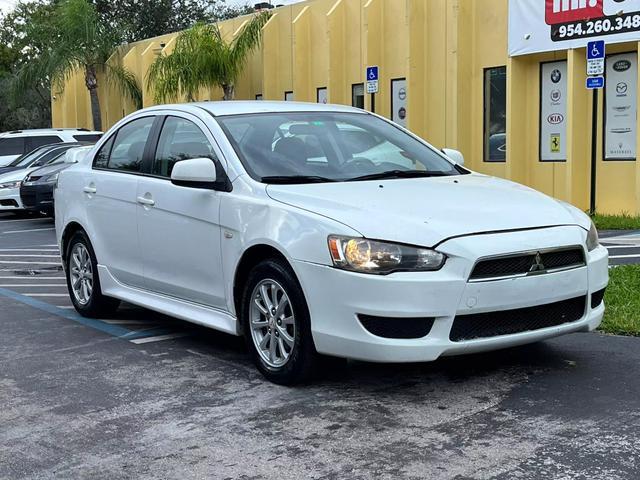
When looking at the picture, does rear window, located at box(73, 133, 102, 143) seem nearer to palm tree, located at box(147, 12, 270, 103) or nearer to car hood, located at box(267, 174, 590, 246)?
palm tree, located at box(147, 12, 270, 103)

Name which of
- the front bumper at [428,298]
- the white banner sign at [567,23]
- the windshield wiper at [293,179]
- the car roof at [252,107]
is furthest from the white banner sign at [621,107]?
the front bumper at [428,298]

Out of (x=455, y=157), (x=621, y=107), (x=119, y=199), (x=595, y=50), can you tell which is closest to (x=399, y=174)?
(x=455, y=157)

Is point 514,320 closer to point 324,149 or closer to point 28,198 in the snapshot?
point 324,149

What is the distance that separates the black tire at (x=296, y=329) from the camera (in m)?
5.26

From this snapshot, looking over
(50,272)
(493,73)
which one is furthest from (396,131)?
(493,73)

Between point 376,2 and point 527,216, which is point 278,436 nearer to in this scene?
point 527,216

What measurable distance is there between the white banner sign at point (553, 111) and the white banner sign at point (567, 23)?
25.8 inches

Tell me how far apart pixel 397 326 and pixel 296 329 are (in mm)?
666

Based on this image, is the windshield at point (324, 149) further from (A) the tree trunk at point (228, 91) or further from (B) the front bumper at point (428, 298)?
(A) the tree trunk at point (228, 91)

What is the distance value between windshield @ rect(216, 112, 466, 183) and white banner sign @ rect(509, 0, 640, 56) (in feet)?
30.9

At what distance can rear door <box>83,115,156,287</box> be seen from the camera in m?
6.98

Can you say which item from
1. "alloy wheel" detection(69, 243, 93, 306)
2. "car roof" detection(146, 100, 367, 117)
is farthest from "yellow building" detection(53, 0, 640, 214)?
"alloy wheel" detection(69, 243, 93, 306)

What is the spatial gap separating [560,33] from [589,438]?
12.8 metres

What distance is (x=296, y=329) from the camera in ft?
17.4
